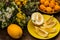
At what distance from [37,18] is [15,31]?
0.62 feet

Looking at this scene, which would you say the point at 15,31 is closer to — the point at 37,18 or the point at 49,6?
the point at 37,18

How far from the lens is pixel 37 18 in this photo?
100cm

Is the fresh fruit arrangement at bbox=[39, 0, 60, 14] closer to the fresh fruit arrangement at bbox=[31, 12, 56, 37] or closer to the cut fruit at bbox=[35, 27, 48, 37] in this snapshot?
the fresh fruit arrangement at bbox=[31, 12, 56, 37]

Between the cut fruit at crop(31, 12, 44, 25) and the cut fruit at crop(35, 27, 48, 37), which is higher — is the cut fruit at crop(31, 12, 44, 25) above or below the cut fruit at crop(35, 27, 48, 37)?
above

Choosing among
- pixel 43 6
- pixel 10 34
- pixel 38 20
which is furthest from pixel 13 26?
pixel 43 6

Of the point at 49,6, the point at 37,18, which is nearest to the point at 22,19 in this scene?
the point at 37,18

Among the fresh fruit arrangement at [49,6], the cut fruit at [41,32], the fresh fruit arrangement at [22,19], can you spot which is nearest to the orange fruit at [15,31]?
the fresh fruit arrangement at [22,19]

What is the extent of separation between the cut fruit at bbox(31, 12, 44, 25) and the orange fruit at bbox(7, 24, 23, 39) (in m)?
0.12

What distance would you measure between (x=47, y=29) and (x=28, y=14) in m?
0.17

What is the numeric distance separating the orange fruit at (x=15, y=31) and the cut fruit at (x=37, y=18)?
12 centimetres

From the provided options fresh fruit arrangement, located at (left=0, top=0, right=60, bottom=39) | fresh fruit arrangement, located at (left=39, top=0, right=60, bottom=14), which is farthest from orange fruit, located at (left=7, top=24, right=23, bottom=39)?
fresh fruit arrangement, located at (left=39, top=0, right=60, bottom=14)

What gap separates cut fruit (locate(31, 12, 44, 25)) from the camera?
38.0 inches

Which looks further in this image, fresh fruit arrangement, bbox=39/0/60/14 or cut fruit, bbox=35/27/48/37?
fresh fruit arrangement, bbox=39/0/60/14

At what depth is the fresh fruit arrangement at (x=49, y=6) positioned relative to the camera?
1056mm
